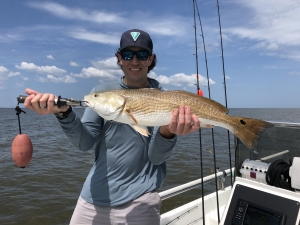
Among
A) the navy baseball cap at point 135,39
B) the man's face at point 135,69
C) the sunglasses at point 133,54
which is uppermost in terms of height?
the navy baseball cap at point 135,39

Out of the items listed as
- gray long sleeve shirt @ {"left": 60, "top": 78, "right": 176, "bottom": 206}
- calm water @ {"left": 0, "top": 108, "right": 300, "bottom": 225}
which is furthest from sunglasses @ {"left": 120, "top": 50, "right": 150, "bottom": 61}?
calm water @ {"left": 0, "top": 108, "right": 300, "bottom": 225}

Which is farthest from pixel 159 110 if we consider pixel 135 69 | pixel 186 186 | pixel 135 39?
pixel 186 186

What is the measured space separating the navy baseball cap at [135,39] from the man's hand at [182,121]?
774 millimetres

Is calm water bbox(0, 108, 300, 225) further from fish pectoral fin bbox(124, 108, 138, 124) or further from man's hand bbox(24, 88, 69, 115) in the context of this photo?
man's hand bbox(24, 88, 69, 115)

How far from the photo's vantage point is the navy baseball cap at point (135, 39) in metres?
2.54

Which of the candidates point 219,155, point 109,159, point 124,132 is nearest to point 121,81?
point 124,132

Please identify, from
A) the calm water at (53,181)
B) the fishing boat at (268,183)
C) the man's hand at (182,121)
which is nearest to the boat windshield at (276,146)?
the fishing boat at (268,183)

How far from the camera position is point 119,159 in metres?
2.49

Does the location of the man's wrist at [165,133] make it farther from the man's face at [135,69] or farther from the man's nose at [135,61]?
the man's nose at [135,61]

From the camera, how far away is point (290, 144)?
128 inches

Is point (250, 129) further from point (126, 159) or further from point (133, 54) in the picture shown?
point (133, 54)

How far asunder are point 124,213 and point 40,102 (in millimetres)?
1299

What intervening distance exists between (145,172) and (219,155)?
11.9 meters

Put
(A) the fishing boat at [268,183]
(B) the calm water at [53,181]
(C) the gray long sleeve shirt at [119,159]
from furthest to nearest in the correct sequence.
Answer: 1. (B) the calm water at [53,181]
2. (A) the fishing boat at [268,183]
3. (C) the gray long sleeve shirt at [119,159]
